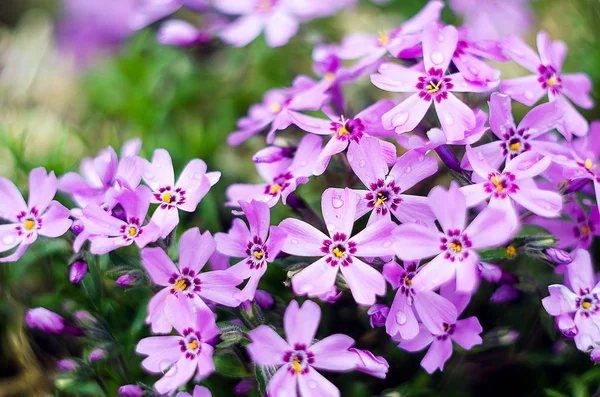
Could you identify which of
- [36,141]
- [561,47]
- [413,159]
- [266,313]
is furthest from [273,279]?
[36,141]

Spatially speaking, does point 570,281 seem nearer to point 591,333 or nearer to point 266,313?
point 591,333

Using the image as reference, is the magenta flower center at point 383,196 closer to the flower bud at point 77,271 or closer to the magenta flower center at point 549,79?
the magenta flower center at point 549,79

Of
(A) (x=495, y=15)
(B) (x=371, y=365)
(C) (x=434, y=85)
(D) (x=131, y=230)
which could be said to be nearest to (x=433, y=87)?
(C) (x=434, y=85)

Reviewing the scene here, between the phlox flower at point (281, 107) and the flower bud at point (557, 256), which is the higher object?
the phlox flower at point (281, 107)

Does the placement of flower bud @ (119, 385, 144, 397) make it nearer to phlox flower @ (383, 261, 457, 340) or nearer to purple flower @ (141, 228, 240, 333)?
purple flower @ (141, 228, 240, 333)

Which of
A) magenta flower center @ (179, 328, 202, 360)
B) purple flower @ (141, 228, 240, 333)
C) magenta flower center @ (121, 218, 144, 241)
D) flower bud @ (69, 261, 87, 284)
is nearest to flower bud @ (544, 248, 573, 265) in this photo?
purple flower @ (141, 228, 240, 333)

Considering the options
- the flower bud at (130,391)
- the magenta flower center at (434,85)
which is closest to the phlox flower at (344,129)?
the magenta flower center at (434,85)

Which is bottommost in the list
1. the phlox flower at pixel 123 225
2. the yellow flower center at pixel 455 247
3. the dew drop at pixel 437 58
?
the yellow flower center at pixel 455 247

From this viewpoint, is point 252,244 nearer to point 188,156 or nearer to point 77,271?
point 77,271
